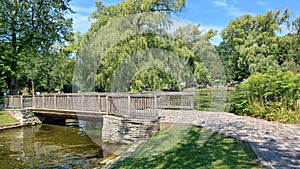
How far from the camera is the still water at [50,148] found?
254 inches

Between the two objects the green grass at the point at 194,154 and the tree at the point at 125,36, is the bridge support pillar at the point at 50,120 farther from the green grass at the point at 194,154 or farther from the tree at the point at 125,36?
the green grass at the point at 194,154

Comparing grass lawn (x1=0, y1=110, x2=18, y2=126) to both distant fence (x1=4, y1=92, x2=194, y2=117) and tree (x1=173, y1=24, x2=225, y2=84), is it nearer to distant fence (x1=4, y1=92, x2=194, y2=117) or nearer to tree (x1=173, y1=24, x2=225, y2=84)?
distant fence (x1=4, y1=92, x2=194, y2=117)

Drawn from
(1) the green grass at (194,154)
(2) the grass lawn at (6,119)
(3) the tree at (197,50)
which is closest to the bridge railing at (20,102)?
(2) the grass lawn at (6,119)

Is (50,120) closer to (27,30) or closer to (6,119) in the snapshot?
(6,119)

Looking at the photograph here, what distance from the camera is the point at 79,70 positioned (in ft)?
48.5

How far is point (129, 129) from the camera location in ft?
25.5

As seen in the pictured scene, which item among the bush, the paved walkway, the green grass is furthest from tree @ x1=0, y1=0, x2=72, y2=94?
the paved walkway

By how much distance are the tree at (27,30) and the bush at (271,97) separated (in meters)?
13.9

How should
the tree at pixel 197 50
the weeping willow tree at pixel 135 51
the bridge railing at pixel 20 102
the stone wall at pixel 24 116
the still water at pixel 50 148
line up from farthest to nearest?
the tree at pixel 197 50 < the bridge railing at pixel 20 102 < the stone wall at pixel 24 116 < the weeping willow tree at pixel 135 51 < the still water at pixel 50 148

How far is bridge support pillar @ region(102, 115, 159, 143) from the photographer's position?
7.53 metres

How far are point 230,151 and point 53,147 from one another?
6518 millimetres

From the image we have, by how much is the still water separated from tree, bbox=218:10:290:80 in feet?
87.6

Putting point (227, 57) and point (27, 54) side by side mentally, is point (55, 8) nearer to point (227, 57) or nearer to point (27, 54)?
point (27, 54)

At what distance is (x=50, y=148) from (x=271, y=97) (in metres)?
8.29
